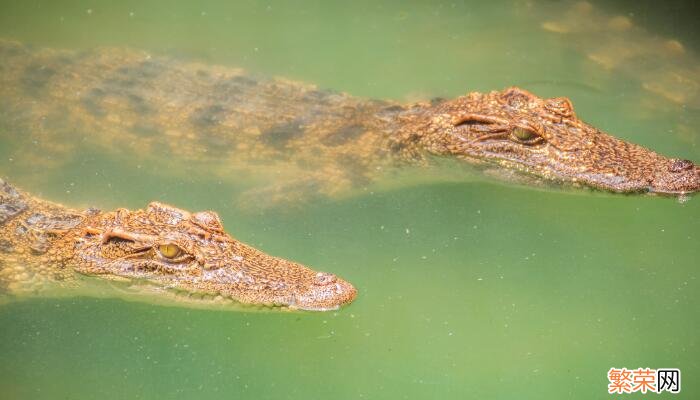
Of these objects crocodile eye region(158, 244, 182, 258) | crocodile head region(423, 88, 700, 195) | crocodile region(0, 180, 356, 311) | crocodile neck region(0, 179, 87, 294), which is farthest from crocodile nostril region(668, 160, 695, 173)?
crocodile neck region(0, 179, 87, 294)

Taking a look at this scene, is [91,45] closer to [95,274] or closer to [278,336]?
[95,274]


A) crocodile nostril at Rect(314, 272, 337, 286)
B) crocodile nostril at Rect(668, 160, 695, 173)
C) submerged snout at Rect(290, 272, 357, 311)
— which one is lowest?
submerged snout at Rect(290, 272, 357, 311)

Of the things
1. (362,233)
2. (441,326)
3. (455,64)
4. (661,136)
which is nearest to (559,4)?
(455,64)

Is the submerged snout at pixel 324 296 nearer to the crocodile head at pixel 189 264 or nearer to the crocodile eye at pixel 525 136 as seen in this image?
the crocodile head at pixel 189 264

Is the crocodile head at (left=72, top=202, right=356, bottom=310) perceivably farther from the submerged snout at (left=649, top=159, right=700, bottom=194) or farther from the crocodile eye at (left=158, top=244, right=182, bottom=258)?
the submerged snout at (left=649, top=159, right=700, bottom=194)

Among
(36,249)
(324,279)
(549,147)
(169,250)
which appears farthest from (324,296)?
(549,147)

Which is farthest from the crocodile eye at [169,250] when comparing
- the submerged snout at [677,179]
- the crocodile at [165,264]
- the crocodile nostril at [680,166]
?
the crocodile nostril at [680,166]
